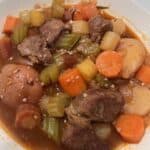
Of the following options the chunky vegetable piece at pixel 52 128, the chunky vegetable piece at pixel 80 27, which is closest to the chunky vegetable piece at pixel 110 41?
the chunky vegetable piece at pixel 80 27

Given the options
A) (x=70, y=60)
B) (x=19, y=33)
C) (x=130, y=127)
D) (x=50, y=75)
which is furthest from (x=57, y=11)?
(x=130, y=127)

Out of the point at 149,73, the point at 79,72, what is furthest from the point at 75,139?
the point at 149,73

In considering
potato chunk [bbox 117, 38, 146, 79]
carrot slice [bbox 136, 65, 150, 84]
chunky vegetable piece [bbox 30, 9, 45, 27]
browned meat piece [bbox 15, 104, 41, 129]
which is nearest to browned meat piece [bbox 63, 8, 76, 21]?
chunky vegetable piece [bbox 30, 9, 45, 27]

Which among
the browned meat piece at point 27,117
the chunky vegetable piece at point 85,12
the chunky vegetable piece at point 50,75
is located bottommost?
the browned meat piece at point 27,117

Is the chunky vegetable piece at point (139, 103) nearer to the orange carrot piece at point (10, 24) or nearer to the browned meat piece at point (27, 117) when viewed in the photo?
the browned meat piece at point (27, 117)

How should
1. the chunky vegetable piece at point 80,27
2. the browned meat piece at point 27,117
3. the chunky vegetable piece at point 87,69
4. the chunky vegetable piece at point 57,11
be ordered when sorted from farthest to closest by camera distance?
the chunky vegetable piece at point 57,11 < the chunky vegetable piece at point 80,27 < the chunky vegetable piece at point 87,69 < the browned meat piece at point 27,117

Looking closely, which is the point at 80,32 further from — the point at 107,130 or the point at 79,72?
the point at 107,130

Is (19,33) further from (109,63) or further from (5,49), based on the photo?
(109,63)

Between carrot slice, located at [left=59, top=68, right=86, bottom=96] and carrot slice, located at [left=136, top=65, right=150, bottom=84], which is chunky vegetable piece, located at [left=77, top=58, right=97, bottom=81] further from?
carrot slice, located at [left=136, top=65, right=150, bottom=84]
